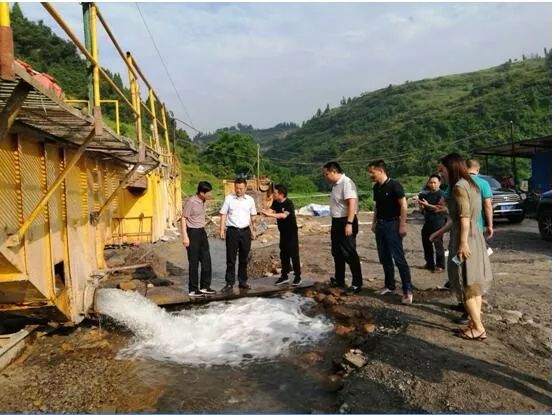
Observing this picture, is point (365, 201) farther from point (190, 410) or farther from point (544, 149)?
point (190, 410)

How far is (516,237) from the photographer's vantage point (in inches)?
430

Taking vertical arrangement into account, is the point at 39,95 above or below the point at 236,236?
above

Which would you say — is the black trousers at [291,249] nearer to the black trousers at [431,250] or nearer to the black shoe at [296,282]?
the black shoe at [296,282]

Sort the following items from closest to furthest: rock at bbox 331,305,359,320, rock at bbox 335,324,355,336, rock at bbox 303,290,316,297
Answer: rock at bbox 335,324,355,336 < rock at bbox 331,305,359,320 < rock at bbox 303,290,316,297

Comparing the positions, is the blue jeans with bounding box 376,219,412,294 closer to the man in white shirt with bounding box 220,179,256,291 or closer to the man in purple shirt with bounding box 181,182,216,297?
the man in white shirt with bounding box 220,179,256,291

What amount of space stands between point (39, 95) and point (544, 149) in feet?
64.5

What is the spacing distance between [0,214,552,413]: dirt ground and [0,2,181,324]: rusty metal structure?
64cm

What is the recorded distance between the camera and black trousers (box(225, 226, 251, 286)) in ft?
21.1

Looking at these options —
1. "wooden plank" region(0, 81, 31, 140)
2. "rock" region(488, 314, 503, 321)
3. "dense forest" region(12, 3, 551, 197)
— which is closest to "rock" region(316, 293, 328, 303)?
"rock" region(488, 314, 503, 321)

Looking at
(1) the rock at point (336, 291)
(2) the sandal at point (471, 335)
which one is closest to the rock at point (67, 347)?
(1) the rock at point (336, 291)

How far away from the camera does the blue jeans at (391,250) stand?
5379 mm

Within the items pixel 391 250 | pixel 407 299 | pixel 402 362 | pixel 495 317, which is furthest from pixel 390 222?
pixel 402 362

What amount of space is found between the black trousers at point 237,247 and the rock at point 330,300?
1339mm

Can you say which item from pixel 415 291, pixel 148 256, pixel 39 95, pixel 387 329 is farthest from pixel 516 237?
pixel 39 95
